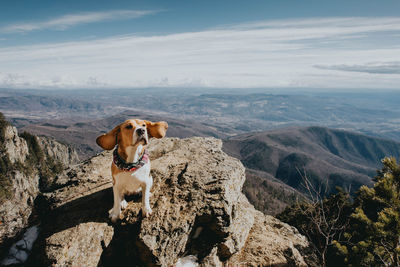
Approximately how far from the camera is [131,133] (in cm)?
603

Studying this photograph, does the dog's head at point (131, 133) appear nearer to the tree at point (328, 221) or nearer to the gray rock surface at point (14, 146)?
the tree at point (328, 221)

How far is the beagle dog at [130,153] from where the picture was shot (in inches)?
239

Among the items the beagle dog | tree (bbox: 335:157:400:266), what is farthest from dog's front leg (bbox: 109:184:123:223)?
tree (bbox: 335:157:400:266)

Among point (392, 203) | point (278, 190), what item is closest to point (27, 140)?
point (392, 203)

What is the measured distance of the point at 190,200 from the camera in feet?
26.1

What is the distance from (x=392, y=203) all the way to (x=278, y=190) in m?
177

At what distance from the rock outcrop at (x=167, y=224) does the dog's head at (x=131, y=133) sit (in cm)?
239

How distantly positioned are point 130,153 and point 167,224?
2519 millimetres

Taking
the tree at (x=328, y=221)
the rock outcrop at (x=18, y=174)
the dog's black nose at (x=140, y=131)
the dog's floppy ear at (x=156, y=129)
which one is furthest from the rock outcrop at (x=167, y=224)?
the rock outcrop at (x=18, y=174)

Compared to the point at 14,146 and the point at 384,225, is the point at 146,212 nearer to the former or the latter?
the point at 384,225

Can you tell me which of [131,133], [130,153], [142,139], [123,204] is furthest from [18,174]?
[142,139]

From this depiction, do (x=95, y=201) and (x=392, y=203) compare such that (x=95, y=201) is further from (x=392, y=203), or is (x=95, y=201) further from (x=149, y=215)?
(x=392, y=203)

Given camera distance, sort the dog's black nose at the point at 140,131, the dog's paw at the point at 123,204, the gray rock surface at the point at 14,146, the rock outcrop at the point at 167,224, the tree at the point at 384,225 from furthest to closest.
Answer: the gray rock surface at the point at 14,146 < the tree at the point at 384,225 < the dog's paw at the point at 123,204 < the rock outcrop at the point at 167,224 < the dog's black nose at the point at 140,131

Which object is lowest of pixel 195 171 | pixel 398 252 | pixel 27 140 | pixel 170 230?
pixel 27 140
